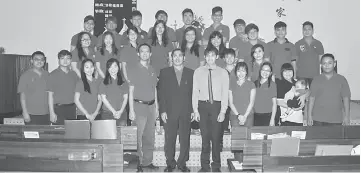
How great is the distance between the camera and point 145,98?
4508 millimetres

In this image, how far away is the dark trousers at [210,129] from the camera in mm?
4383

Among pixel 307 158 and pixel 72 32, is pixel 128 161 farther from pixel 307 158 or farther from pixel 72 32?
pixel 72 32

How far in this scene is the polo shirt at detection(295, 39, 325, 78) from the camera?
580 centimetres

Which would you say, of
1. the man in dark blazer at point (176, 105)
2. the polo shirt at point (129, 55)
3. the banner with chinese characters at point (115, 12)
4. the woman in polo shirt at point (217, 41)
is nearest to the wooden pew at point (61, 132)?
the man in dark blazer at point (176, 105)

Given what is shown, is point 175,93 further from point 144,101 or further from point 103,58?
point 103,58

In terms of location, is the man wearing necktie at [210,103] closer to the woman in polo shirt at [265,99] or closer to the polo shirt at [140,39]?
the woman in polo shirt at [265,99]

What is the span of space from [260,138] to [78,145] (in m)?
1.72

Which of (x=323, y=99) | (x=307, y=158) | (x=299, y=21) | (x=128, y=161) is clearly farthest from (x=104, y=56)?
(x=299, y=21)

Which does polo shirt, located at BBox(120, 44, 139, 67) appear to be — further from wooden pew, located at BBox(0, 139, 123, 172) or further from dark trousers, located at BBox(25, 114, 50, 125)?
wooden pew, located at BBox(0, 139, 123, 172)

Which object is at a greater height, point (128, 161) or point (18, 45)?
point (18, 45)

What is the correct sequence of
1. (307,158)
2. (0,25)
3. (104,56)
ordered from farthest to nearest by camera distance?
(0,25) → (104,56) → (307,158)

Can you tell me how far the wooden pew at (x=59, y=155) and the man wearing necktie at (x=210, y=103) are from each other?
4.18 ft

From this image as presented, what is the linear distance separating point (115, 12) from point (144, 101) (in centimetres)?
325

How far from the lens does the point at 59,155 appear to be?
3.41m
